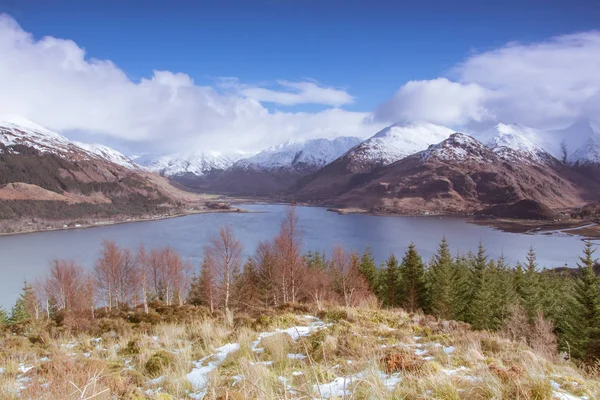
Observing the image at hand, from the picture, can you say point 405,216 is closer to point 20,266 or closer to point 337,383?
point 20,266

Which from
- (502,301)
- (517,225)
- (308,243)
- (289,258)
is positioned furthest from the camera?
(517,225)

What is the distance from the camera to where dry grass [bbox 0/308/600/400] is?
263 centimetres

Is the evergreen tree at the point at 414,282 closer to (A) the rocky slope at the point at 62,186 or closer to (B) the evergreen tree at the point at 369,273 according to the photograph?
(B) the evergreen tree at the point at 369,273

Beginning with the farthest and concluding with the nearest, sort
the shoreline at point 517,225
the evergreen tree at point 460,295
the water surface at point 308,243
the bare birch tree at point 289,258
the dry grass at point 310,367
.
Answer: the shoreline at point 517,225, the water surface at point 308,243, the evergreen tree at point 460,295, the bare birch tree at point 289,258, the dry grass at point 310,367

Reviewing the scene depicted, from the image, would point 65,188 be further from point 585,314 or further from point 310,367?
point 310,367

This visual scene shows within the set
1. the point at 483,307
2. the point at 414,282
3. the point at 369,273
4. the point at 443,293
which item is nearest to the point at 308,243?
the point at 369,273

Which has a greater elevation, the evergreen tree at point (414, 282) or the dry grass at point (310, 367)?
the dry grass at point (310, 367)

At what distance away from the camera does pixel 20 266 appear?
201ft

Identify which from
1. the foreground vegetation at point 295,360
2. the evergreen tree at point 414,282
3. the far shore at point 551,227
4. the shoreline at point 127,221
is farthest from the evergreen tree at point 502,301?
the shoreline at point 127,221

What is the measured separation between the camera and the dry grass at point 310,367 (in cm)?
263

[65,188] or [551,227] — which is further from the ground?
[65,188]

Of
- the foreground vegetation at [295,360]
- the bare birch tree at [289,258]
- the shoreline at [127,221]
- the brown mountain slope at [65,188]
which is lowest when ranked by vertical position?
the shoreline at [127,221]

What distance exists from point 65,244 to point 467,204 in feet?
Answer: 523

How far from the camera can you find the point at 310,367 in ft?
11.5
